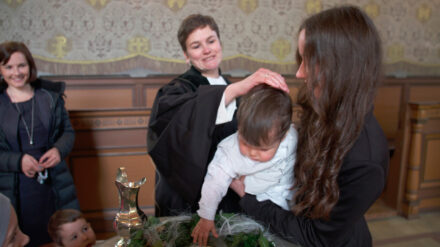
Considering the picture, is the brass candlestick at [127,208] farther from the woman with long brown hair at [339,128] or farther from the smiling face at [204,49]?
the smiling face at [204,49]

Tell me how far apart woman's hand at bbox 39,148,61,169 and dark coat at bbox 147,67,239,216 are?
1.26 meters

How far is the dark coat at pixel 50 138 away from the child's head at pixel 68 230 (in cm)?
49

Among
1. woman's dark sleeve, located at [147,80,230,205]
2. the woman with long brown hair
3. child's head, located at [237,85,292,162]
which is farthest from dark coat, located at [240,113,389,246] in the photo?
woman's dark sleeve, located at [147,80,230,205]

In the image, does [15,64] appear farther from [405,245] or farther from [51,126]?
[405,245]

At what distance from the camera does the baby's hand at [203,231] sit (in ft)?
4.10

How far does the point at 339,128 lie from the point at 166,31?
435cm

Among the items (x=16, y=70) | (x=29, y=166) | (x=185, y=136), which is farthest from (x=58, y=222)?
(x=185, y=136)

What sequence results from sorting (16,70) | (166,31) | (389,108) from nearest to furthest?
(16,70), (166,31), (389,108)

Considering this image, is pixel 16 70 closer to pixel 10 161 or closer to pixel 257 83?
pixel 10 161

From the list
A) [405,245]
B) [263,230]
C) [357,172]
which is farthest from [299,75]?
[405,245]

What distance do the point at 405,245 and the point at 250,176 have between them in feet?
9.39

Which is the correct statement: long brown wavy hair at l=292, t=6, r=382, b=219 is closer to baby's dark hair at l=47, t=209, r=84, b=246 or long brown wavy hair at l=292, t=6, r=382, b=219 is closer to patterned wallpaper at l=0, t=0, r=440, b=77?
baby's dark hair at l=47, t=209, r=84, b=246

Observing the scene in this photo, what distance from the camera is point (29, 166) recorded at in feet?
7.88

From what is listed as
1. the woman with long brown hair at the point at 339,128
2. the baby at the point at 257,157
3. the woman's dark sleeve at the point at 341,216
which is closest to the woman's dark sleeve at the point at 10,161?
the baby at the point at 257,157
